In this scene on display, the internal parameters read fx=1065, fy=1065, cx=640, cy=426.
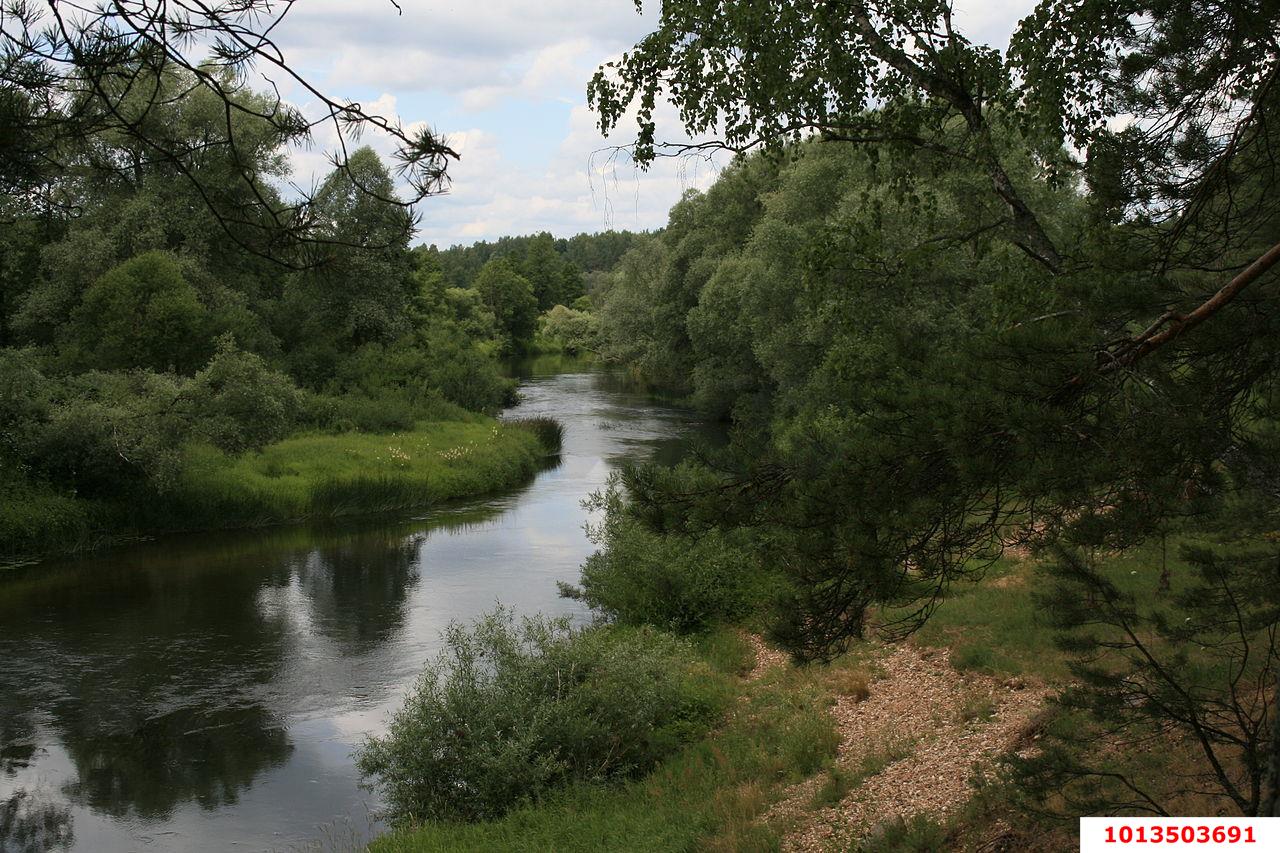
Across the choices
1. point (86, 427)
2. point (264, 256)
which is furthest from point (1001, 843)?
point (86, 427)

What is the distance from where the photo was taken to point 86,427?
22.1 m

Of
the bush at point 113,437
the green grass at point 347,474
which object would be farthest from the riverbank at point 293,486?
the bush at point 113,437

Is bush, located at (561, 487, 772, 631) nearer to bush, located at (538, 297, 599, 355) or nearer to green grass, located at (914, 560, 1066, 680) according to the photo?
green grass, located at (914, 560, 1066, 680)

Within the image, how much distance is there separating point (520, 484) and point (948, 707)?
70.3 feet

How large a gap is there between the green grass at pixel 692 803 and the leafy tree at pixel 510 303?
72.5 metres

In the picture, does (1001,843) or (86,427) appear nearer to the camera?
(1001,843)

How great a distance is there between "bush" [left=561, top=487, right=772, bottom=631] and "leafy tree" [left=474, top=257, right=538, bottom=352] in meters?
67.4

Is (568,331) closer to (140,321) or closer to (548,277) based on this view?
(548,277)

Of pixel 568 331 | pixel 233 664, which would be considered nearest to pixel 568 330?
pixel 568 331

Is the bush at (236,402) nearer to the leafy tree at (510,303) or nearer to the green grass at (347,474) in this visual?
the green grass at (347,474)

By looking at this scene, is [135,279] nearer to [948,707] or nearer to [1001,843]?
[948,707]

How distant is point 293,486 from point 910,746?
2025 cm

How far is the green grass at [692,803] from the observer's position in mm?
8828

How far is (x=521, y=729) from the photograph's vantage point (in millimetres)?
10188
